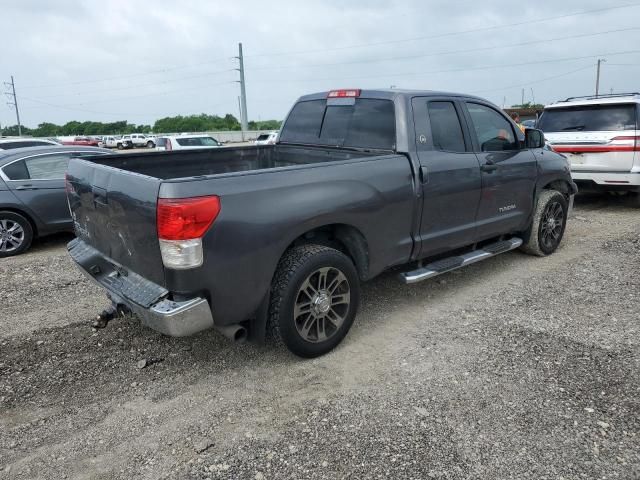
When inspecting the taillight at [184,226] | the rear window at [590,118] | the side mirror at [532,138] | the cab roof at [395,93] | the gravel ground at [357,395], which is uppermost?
the cab roof at [395,93]

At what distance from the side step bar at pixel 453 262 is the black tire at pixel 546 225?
1.37ft

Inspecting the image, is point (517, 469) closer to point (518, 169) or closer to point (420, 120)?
point (420, 120)

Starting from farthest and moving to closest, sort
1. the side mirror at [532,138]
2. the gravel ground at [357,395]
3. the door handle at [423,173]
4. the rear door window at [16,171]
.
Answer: the rear door window at [16,171]
the side mirror at [532,138]
the door handle at [423,173]
the gravel ground at [357,395]

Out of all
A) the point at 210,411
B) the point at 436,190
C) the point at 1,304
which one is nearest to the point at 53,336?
the point at 1,304

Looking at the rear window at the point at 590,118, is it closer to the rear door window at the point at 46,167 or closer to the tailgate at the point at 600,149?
the tailgate at the point at 600,149

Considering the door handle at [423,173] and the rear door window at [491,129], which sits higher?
the rear door window at [491,129]

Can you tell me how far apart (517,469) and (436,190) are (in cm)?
228

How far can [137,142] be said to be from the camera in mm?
45656

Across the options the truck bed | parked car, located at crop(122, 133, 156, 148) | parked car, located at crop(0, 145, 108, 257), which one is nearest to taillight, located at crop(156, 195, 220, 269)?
the truck bed

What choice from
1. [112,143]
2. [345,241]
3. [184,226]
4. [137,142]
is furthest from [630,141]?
[112,143]

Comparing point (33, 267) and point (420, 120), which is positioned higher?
point (420, 120)

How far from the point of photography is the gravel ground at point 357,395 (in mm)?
2574

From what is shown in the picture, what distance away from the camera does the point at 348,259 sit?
3.59m

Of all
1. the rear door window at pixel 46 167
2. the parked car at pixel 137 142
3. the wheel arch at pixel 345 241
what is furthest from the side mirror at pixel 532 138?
the parked car at pixel 137 142
